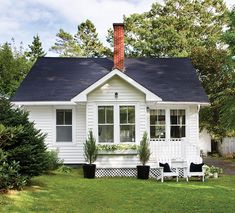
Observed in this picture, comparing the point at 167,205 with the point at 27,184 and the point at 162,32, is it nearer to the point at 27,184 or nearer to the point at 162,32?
the point at 27,184

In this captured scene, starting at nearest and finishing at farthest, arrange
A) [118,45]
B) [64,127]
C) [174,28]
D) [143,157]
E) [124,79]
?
[143,157]
[124,79]
[64,127]
[118,45]
[174,28]

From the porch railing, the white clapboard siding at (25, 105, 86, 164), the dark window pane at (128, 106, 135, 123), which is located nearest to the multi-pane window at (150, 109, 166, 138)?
the porch railing

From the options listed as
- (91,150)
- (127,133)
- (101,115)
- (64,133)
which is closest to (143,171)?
(127,133)

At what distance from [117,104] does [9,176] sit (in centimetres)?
748

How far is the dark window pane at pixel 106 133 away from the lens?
18.6 metres

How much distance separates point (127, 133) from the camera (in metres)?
18.7

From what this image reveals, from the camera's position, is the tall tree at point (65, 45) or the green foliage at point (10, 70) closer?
the green foliage at point (10, 70)

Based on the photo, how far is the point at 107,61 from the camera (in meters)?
24.7

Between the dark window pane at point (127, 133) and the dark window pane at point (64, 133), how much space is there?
3.21m

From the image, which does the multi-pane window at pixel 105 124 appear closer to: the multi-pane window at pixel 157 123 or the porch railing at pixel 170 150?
the porch railing at pixel 170 150

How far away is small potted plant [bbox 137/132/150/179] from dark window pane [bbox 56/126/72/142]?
167 inches

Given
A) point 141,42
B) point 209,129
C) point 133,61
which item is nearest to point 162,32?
point 141,42

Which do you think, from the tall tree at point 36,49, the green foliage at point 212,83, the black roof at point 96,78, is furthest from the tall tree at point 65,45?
the black roof at point 96,78

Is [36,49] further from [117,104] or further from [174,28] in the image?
[117,104]
